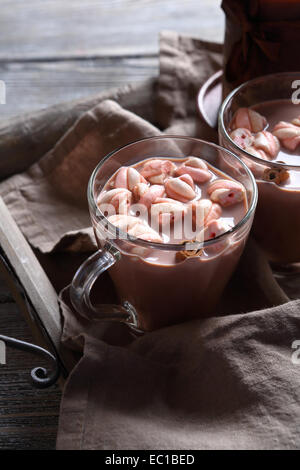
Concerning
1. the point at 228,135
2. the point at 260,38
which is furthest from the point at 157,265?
the point at 260,38

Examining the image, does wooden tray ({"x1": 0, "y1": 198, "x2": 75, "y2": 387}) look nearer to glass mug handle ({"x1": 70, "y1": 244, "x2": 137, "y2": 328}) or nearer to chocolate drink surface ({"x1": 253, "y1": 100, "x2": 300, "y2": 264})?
glass mug handle ({"x1": 70, "y1": 244, "x2": 137, "y2": 328})

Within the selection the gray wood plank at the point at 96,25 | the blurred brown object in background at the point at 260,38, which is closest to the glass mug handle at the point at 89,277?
the blurred brown object in background at the point at 260,38

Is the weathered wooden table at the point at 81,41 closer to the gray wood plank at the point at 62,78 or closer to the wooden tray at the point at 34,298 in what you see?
the gray wood plank at the point at 62,78

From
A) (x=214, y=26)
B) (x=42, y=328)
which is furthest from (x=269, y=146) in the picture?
(x=214, y=26)

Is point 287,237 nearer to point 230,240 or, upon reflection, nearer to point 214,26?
point 230,240

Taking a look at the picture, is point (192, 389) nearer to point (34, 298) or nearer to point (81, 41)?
point (34, 298)

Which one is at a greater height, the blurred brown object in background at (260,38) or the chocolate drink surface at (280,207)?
the blurred brown object in background at (260,38)
